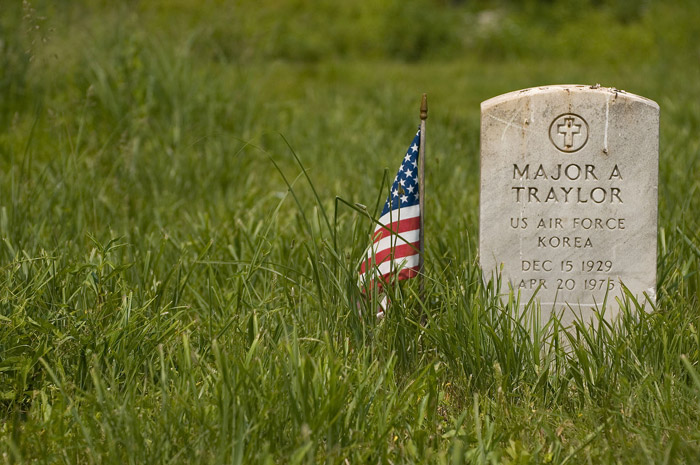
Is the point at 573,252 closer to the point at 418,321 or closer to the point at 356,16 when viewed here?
the point at 418,321

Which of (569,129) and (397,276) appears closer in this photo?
(397,276)

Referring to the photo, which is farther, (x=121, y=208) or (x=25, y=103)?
(x=25, y=103)

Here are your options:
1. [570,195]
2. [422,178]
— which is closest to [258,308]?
[422,178]

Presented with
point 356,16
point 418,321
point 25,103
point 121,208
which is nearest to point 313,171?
point 121,208

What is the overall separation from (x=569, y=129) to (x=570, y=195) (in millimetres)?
232

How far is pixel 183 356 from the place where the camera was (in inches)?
99.1

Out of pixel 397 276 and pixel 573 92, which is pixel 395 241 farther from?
pixel 573 92

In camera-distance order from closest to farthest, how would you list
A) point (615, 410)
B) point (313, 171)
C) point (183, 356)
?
1. point (615, 410)
2. point (183, 356)
3. point (313, 171)

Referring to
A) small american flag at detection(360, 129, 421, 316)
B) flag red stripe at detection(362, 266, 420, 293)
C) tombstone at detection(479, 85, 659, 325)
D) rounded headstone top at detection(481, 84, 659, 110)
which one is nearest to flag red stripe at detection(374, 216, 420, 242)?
small american flag at detection(360, 129, 421, 316)

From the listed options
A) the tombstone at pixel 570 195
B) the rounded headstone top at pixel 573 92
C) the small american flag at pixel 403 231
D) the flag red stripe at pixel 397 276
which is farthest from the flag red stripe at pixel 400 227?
the rounded headstone top at pixel 573 92

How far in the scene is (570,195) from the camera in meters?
2.90

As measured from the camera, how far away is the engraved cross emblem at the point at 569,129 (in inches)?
113

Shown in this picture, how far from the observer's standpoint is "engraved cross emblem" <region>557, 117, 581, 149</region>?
2.87m

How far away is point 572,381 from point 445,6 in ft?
39.5
